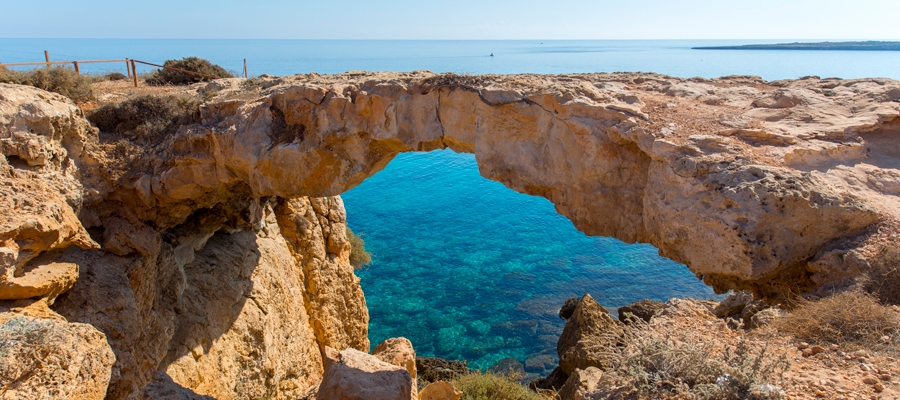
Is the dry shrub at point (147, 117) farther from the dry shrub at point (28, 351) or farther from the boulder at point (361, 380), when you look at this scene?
the boulder at point (361, 380)

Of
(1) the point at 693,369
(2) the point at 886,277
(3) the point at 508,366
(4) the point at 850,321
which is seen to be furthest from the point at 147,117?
(3) the point at 508,366

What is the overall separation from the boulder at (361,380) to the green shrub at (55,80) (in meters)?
5.71

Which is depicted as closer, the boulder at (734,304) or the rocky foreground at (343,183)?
the rocky foreground at (343,183)

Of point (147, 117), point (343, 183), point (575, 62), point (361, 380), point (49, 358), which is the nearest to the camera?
point (49, 358)

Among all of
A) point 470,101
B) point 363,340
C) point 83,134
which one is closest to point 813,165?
point 470,101

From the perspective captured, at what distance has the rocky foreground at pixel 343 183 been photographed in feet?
15.0

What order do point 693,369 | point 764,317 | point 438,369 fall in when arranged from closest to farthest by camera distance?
point 693,369
point 764,317
point 438,369

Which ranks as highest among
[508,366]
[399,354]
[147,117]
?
[147,117]

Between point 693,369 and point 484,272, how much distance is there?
43.7ft

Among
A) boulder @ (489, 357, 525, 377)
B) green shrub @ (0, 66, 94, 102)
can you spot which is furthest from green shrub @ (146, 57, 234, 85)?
boulder @ (489, 357, 525, 377)

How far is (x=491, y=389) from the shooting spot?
10344 mm

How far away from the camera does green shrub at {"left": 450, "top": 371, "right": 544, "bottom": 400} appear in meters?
Result: 10.1

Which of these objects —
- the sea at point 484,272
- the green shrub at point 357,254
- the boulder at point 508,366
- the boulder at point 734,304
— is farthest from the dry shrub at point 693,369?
the green shrub at point 357,254

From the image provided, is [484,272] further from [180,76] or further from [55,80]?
[55,80]
